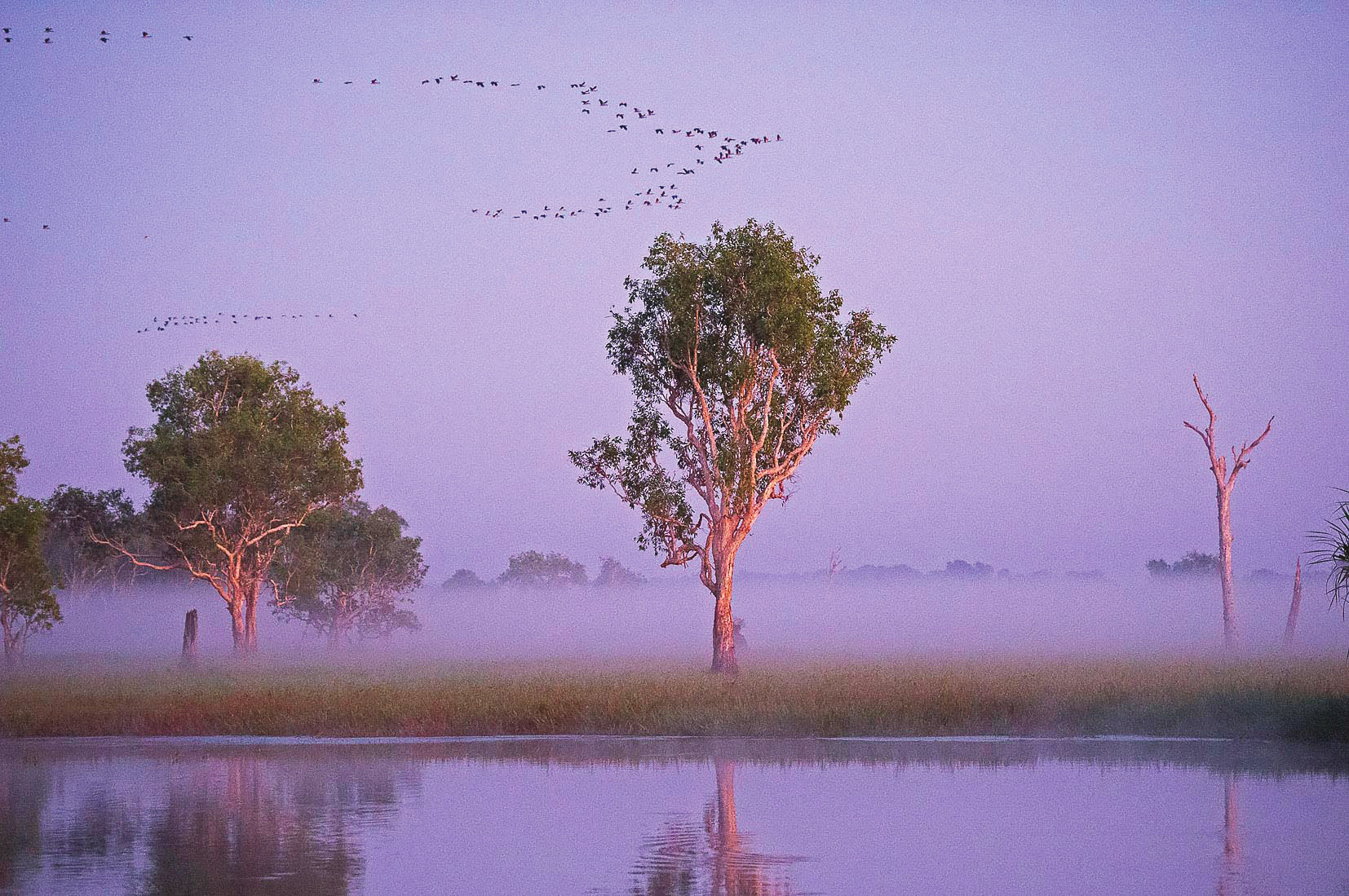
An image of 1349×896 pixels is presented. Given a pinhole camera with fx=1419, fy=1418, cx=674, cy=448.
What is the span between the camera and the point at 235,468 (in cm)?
6306

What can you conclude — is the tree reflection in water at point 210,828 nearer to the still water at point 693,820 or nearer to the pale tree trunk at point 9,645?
the still water at point 693,820

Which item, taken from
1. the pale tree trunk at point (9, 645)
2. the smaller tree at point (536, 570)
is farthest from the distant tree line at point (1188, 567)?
the pale tree trunk at point (9, 645)

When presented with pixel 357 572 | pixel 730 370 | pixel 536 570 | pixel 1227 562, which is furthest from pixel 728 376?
pixel 536 570

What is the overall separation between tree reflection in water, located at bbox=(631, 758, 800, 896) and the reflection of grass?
1171cm

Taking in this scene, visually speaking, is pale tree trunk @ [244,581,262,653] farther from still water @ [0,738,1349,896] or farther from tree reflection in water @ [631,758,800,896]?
tree reflection in water @ [631,758,800,896]

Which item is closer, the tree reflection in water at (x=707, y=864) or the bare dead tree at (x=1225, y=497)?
the tree reflection in water at (x=707, y=864)

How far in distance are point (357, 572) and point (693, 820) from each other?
276ft

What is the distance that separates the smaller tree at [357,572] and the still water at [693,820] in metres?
64.7

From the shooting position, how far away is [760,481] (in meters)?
47.6

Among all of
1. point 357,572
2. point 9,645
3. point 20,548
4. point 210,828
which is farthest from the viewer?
point 357,572

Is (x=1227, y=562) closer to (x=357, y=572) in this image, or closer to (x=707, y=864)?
(x=707, y=864)

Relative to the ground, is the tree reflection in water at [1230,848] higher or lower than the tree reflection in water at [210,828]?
higher

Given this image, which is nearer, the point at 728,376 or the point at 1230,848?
the point at 1230,848

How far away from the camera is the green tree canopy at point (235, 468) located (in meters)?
63.1
